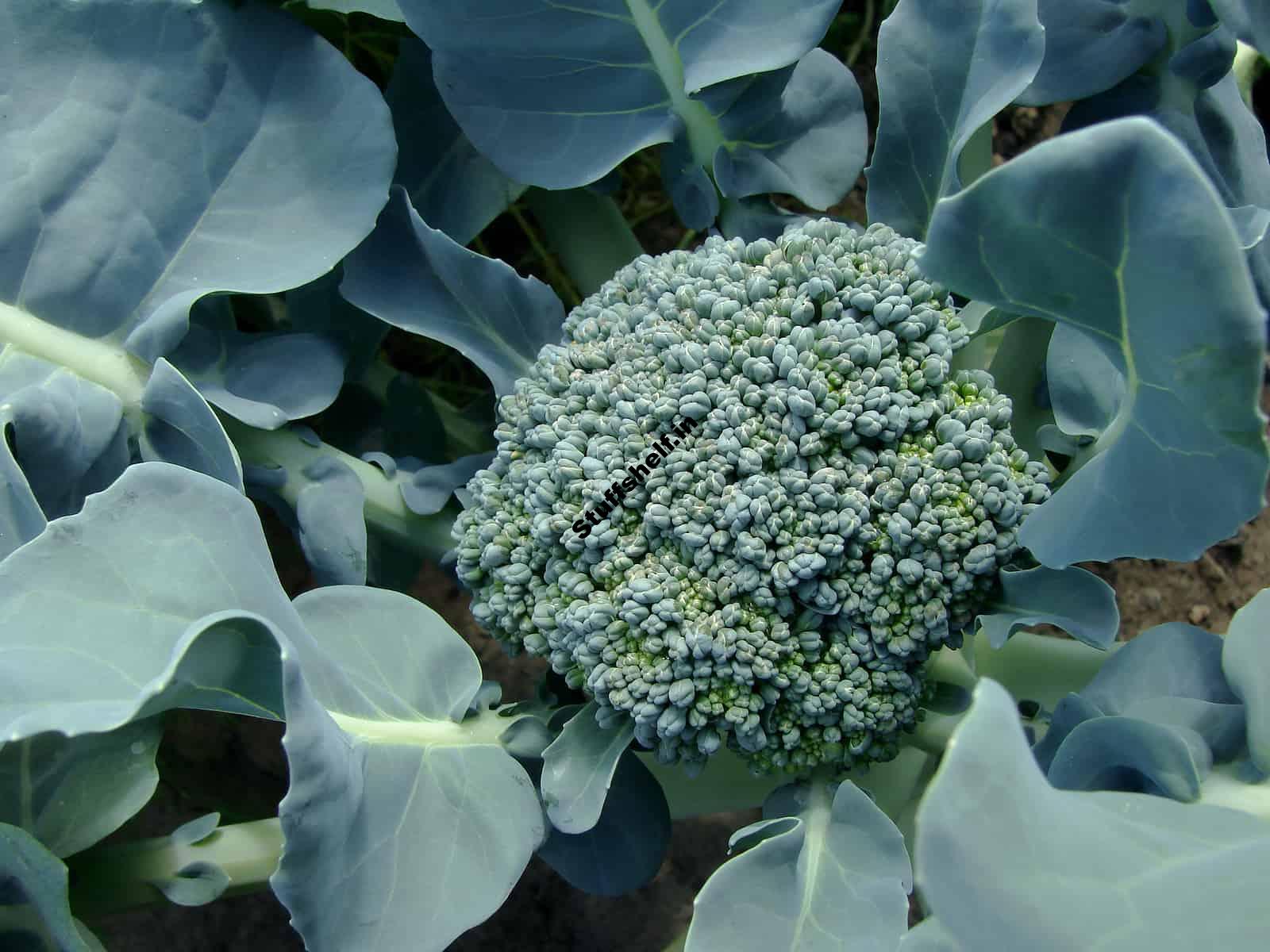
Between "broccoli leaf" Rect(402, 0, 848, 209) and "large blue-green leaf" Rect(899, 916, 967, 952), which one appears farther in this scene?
"broccoli leaf" Rect(402, 0, 848, 209)

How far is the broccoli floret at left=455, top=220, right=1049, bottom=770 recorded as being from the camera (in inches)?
33.4

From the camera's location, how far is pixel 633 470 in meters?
0.90

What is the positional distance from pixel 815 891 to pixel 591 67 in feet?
2.69

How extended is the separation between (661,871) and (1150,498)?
912mm

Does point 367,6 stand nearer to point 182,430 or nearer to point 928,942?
point 182,430

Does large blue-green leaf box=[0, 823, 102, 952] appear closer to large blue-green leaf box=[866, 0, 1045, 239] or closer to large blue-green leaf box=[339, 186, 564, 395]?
large blue-green leaf box=[339, 186, 564, 395]

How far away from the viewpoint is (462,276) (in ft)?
3.41

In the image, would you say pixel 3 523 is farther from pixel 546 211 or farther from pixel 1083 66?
pixel 1083 66

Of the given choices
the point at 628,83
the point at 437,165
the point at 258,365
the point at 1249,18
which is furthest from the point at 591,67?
the point at 1249,18

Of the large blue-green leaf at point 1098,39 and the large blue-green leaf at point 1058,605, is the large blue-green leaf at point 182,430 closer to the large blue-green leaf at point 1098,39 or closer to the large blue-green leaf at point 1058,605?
the large blue-green leaf at point 1058,605

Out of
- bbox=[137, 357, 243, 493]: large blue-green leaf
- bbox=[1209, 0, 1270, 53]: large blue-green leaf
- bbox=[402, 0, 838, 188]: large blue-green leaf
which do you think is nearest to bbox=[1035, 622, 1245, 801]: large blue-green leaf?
bbox=[1209, 0, 1270, 53]: large blue-green leaf

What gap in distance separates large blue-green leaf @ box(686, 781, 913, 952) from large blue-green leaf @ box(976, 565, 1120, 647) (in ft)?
0.66

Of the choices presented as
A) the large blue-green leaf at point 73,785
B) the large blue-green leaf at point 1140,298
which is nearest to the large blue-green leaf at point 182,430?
the large blue-green leaf at point 73,785

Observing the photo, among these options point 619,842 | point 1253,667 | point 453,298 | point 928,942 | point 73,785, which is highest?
point 453,298
